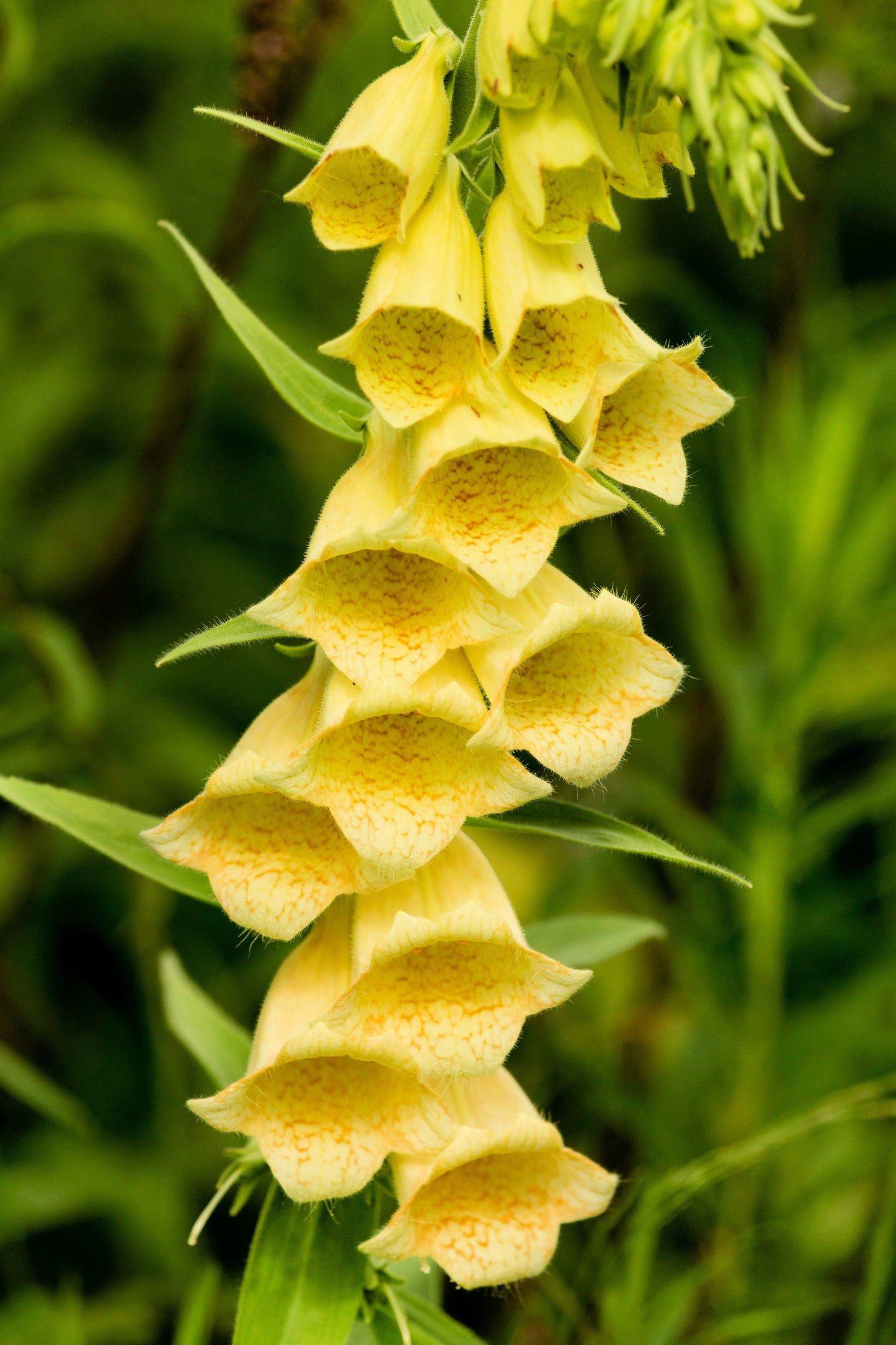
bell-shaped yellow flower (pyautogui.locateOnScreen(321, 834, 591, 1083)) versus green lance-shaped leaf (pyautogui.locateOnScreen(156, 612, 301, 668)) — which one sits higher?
green lance-shaped leaf (pyautogui.locateOnScreen(156, 612, 301, 668))

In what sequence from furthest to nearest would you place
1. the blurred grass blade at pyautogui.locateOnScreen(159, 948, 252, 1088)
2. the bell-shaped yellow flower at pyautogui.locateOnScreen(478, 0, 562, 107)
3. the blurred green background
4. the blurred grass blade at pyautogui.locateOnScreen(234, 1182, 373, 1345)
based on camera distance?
the blurred green background
the blurred grass blade at pyautogui.locateOnScreen(159, 948, 252, 1088)
the blurred grass blade at pyautogui.locateOnScreen(234, 1182, 373, 1345)
the bell-shaped yellow flower at pyautogui.locateOnScreen(478, 0, 562, 107)

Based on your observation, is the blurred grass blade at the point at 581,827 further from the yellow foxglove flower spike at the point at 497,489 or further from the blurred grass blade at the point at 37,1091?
the blurred grass blade at the point at 37,1091

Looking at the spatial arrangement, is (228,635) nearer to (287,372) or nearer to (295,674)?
(287,372)

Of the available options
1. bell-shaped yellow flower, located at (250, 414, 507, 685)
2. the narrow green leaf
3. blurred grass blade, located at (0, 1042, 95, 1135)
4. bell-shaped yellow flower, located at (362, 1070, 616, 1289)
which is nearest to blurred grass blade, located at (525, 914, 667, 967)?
bell-shaped yellow flower, located at (362, 1070, 616, 1289)

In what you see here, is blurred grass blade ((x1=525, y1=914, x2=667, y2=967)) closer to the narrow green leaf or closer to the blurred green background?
the blurred green background

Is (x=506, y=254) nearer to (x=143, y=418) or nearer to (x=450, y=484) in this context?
(x=450, y=484)

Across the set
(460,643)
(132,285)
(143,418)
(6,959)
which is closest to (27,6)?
(132,285)

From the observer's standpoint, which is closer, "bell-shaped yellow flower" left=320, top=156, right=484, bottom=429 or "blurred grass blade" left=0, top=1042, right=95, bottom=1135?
"bell-shaped yellow flower" left=320, top=156, right=484, bottom=429

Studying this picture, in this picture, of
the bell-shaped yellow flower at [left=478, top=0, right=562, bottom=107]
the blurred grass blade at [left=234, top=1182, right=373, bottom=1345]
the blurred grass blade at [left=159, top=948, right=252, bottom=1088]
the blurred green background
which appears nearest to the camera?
the bell-shaped yellow flower at [left=478, top=0, right=562, bottom=107]
